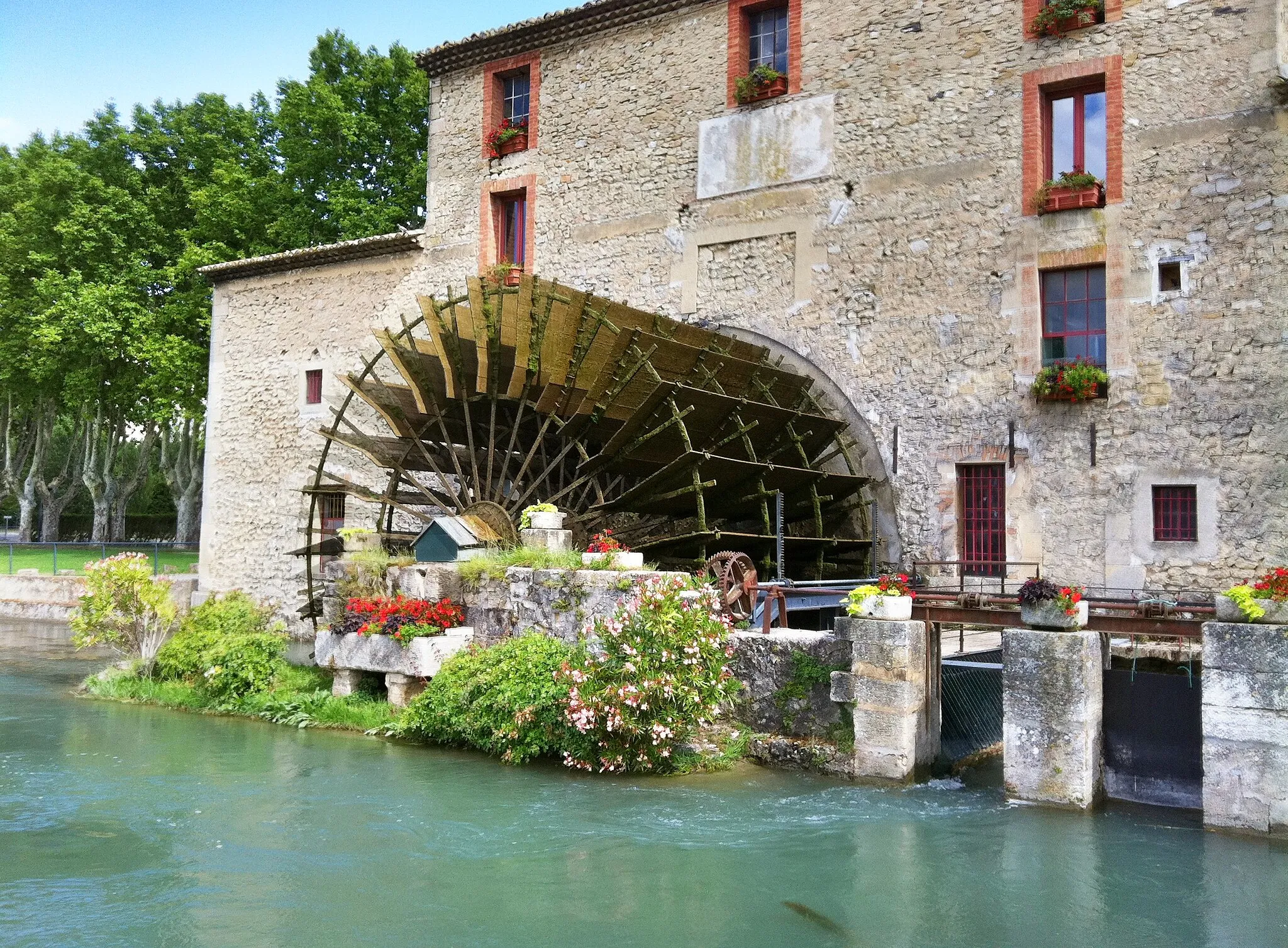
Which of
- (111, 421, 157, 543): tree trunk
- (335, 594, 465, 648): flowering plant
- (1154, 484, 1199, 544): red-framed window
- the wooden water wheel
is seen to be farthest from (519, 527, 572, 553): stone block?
(111, 421, 157, 543): tree trunk

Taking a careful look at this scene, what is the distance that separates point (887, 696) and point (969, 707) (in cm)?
184

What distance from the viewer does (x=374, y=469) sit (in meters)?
15.1

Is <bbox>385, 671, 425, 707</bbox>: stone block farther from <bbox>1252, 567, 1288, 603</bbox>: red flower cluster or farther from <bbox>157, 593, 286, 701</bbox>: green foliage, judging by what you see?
<bbox>1252, 567, 1288, 603</bbox>: red flower cluster

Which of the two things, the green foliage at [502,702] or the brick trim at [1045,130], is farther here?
the brick trim at [1045,130]

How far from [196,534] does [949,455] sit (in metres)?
22.4

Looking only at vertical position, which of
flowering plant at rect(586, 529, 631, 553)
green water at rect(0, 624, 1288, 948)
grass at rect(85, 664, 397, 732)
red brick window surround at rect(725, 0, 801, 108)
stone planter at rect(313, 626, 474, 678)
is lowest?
green water at rect(0, 624, 1288, 948)

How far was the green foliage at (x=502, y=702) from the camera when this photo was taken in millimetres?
7936

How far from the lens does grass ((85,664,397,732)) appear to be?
30.6 feet

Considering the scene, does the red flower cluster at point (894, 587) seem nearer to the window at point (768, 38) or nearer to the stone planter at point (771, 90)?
the stone planter at point (771, 90)

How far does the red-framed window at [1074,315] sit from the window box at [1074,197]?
60 cm

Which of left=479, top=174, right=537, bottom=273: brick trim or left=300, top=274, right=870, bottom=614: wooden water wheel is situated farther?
left=479, top=174, right=537, bottom=273: brick trim

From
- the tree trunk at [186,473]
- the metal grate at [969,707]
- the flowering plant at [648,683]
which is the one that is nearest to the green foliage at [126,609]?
the flowering plant at [648,683]

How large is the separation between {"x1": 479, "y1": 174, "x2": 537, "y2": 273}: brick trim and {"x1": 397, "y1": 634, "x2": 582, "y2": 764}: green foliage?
706cm

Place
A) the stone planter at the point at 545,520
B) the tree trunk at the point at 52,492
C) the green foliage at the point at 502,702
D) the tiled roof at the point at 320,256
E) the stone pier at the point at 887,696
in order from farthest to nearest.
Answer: the tree trunk at the point at 52,492
the tiled roof at the point at 320,256
the stone planter at the point at 545,520
the green foliage at the point at 502,702
the stone pier at the point at 887,696
